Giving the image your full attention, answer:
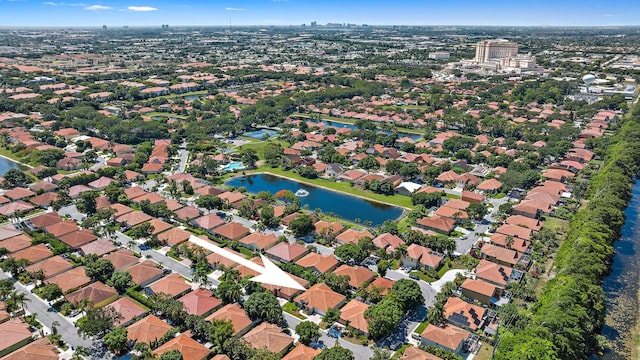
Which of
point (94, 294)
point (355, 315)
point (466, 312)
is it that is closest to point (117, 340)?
point (94, 294)

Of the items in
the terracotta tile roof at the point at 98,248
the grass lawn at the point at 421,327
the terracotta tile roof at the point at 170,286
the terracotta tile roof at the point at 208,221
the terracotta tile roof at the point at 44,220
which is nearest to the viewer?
the grass lawn at the point at 421,327

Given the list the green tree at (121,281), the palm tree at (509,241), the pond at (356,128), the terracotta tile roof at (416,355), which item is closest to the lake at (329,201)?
the palm tree at (509,241)

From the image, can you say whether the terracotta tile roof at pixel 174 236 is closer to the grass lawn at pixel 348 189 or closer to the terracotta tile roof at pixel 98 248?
the terracotta tile roof at pixel 98 248

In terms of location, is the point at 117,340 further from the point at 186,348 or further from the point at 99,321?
the point at 186,348

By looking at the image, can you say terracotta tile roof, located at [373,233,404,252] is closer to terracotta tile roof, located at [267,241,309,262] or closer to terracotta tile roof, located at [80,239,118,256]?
terracotta tile roof, located at [267,241,309,262]

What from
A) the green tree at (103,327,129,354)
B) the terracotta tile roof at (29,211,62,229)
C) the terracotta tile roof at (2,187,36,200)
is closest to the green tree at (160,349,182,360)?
the green tree at (103,327,129,354)

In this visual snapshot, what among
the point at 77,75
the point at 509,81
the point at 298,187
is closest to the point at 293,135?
the point at 298,187
